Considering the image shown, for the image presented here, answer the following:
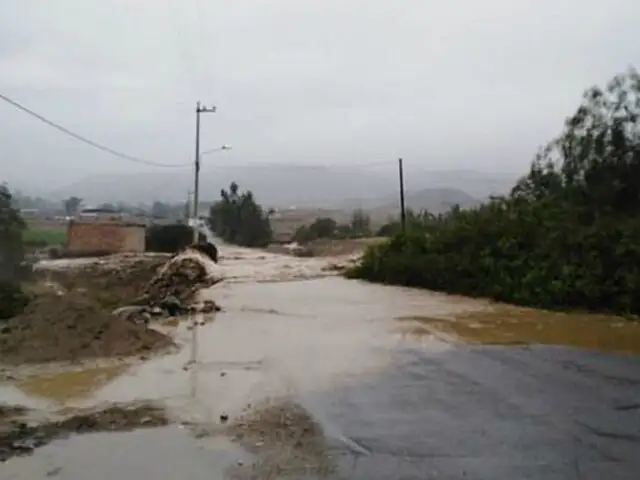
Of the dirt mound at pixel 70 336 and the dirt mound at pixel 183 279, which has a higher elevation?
the dirt mound at pixel 70 336

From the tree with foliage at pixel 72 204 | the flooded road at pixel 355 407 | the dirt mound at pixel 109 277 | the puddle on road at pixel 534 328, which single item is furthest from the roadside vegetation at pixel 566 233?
the tree with foliage at pixel 72 204

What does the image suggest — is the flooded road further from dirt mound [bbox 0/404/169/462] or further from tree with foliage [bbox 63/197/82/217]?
tree with foliage [bbox 63/197/82/217]

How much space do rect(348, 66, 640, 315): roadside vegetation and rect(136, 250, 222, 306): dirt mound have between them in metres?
6.61

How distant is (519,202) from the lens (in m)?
23.6

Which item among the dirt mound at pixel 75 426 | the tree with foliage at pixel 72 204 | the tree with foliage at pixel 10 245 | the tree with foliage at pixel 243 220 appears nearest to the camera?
the dirt mound at pixel 75 426

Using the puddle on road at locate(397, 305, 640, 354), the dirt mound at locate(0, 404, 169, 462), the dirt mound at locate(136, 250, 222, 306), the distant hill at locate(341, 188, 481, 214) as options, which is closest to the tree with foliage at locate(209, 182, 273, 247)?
the distant hill at locate(341, 188, 481, 214)

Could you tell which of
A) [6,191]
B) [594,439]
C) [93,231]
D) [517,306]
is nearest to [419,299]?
[517,306]

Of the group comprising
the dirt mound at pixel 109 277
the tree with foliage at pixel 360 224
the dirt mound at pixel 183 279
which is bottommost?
the dirt mound at pixel 109 277

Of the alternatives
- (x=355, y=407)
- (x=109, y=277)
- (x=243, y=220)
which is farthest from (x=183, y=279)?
(x=243, y=220)

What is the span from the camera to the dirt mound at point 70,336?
11.8 metres

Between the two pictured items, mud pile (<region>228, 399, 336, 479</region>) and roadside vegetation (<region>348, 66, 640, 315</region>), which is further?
roadside vegetation (<region>348, 66, 640, 315</region>)

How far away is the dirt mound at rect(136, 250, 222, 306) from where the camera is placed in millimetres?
23297

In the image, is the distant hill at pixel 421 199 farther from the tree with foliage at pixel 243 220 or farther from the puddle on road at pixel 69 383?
the puddle on road at pixel 69 383

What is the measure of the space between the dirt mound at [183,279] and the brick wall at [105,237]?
17.5m
